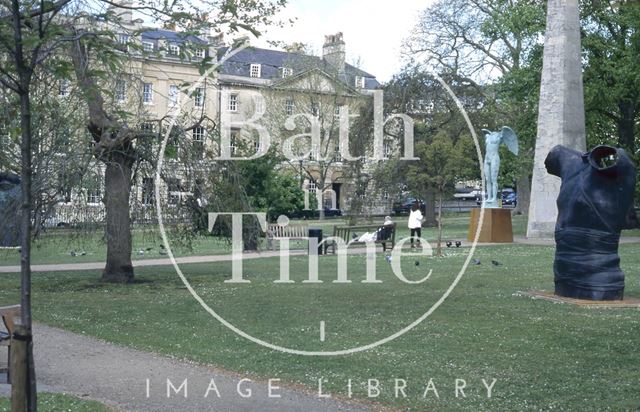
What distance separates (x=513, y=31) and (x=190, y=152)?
2493cm

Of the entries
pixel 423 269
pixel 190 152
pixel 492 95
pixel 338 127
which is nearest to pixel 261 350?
pixel 190 152

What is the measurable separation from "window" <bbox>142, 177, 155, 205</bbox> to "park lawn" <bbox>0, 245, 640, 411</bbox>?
73.9 inches

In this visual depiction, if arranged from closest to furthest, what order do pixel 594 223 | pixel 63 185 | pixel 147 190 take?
pixel 594 223 → pixel 63 185 → pixel 147 190

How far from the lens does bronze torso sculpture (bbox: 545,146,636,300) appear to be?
14141 mm

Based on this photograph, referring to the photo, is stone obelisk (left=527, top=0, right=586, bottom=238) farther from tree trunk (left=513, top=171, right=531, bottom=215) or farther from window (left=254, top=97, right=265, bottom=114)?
window (left=254, top=97, right=265, bottom=114)

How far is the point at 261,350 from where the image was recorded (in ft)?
35.8

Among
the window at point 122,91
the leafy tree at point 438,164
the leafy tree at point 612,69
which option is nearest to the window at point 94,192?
the window at point 122,91

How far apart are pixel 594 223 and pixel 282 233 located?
61.9 ft

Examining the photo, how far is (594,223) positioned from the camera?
1425 cm

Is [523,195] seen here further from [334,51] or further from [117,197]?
[117,197]

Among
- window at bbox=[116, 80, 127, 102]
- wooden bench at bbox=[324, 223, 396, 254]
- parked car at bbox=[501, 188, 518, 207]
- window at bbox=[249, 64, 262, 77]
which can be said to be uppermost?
window at bbox=[249, 64, 262, 77]

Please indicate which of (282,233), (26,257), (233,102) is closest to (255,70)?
(233,102)

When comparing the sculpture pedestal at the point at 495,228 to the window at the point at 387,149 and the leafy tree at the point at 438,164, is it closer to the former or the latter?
the leafy tree at the point at 438,164

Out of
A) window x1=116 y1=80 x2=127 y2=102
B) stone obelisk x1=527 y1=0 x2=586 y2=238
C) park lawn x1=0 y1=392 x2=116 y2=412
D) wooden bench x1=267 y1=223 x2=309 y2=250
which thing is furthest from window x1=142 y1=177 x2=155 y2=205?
stone obelisk x1=527 y1=0 x2=586 y2=238
